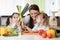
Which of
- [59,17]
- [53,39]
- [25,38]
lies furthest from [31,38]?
[59,17]

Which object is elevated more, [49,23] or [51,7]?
[51,7]

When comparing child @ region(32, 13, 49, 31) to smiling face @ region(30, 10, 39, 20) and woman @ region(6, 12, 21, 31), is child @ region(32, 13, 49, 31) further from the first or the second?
woman @ region(6, 12, 21, 31)

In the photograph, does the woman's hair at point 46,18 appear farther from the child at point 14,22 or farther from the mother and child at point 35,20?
the child at point 14,22

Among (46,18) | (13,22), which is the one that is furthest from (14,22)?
(46,18)

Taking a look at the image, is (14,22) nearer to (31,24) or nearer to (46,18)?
(31,24)

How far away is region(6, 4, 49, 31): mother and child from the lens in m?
1.56

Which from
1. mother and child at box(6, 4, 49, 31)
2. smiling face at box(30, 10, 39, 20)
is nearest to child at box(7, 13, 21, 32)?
mother and child at box(6, 4, 49, 31)

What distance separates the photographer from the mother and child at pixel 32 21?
156cm

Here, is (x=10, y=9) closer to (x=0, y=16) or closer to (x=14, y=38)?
(x=0, y=16)

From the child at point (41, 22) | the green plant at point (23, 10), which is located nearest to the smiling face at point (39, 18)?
the child at point (41, 22)

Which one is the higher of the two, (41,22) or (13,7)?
(13,7)

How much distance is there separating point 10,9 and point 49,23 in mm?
320

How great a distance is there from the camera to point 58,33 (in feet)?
5.16

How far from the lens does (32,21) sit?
1.59 meters
